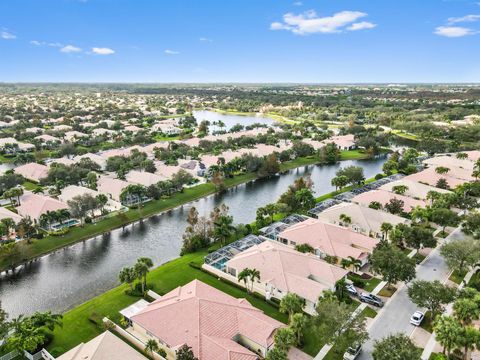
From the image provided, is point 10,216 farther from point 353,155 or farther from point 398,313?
point 353,155

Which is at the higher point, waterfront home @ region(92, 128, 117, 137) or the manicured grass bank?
waterfront home @ region(92, 128, 117, 137)

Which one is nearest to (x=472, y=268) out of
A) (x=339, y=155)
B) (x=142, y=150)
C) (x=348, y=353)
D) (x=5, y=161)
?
(x=348, y=353)

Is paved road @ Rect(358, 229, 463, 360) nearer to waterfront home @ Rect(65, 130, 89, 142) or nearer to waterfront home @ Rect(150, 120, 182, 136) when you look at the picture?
waterfront home @ Rect(150, 120, 182, 136)

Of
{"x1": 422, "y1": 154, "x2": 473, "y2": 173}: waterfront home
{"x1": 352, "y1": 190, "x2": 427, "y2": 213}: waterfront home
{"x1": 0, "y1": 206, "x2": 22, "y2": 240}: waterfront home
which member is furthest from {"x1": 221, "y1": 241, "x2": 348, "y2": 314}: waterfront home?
{"x1": 422, "y1": 154, "x2": 473, "y2": 173}: waterfront home

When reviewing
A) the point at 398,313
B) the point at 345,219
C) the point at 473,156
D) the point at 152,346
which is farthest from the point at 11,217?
the point at 473,156

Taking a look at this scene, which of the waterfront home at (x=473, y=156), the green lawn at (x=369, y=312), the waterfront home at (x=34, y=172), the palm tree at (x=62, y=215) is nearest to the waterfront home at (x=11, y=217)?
the palm tree at (x=62, y=215)

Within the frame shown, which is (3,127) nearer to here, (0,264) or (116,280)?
(0,264)
